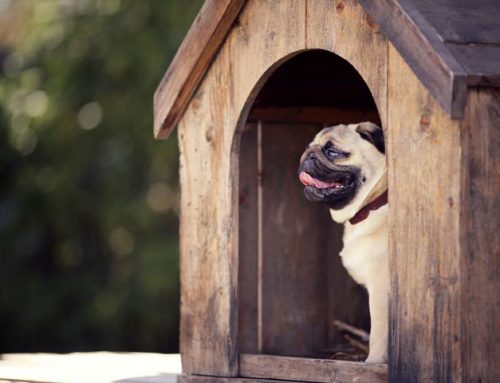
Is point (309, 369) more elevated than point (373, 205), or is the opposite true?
point (373, 205)

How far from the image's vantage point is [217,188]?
4.81m

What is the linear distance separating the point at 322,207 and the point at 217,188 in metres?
0.94

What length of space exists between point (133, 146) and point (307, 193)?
6.98 meters

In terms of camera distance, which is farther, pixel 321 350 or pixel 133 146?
pixel 133 146

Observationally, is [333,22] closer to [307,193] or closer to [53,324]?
[307,193]

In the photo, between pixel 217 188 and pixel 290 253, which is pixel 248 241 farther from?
pixel 217 188

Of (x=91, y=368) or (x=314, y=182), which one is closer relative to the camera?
(x=314, y=182)

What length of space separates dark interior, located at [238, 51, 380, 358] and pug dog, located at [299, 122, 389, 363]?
63 cm

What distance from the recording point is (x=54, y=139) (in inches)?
464

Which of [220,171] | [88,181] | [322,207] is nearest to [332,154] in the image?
[220,171]

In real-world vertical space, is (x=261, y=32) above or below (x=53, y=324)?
above

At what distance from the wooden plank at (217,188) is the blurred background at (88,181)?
6.17m

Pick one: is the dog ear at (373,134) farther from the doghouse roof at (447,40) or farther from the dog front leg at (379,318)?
the doghouse roof at (447,40)

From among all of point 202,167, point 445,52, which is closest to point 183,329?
point 202,167
